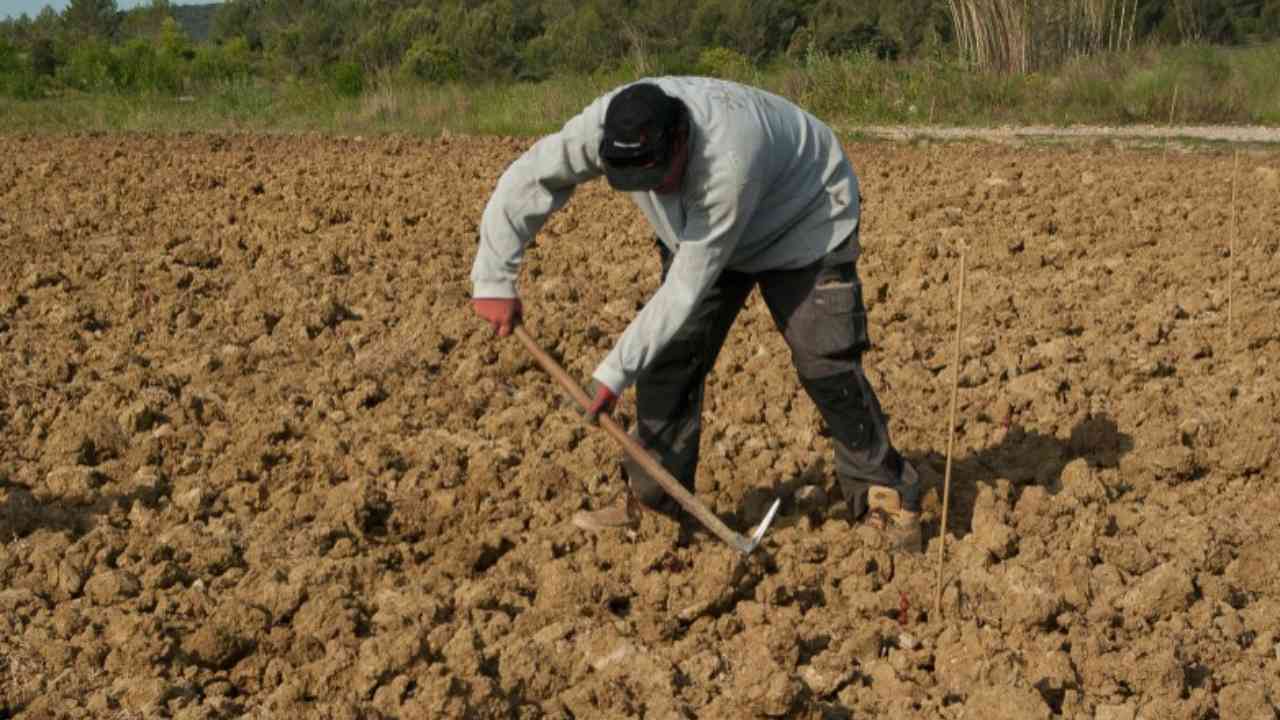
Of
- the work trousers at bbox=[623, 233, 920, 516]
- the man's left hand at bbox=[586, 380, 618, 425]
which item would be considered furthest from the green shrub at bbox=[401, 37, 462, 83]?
the man's left hand at bbox=[586, 380, 618, 425]

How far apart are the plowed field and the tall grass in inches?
248

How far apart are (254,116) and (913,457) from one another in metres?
12.2

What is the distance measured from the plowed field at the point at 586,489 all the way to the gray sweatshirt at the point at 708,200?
2.72 ft

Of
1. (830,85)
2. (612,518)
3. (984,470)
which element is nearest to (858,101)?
(830,85)

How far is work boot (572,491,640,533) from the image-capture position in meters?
4.72

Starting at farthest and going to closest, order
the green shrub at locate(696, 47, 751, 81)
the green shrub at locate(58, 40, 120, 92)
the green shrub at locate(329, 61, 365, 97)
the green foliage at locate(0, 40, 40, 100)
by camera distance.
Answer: the green shrub at locate(696, 47, 751, 81) → the green shrub at locate(58, 40, 120, 92) → the green foliage at locate(0, 40, 40, 100) → the green shrub at locate(329, 61, 365, 97)

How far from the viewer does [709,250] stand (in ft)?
12.5

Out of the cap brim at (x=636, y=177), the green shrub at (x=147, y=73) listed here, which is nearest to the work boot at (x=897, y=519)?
the cap brim at (x=636, y=177)

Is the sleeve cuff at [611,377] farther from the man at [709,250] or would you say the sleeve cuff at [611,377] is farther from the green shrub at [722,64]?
the green shrub at [722,64]

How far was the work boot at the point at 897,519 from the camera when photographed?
4.56 meters

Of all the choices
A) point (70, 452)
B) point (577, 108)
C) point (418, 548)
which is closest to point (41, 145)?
point (577, 108)

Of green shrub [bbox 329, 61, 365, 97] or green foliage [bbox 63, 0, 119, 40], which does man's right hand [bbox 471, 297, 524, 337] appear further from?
green foliage [bbox 63, 0, 119, 40]

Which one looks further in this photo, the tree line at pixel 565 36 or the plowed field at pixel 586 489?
the tree line at pixel 565 36

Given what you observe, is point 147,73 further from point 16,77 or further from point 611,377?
point 611,377
